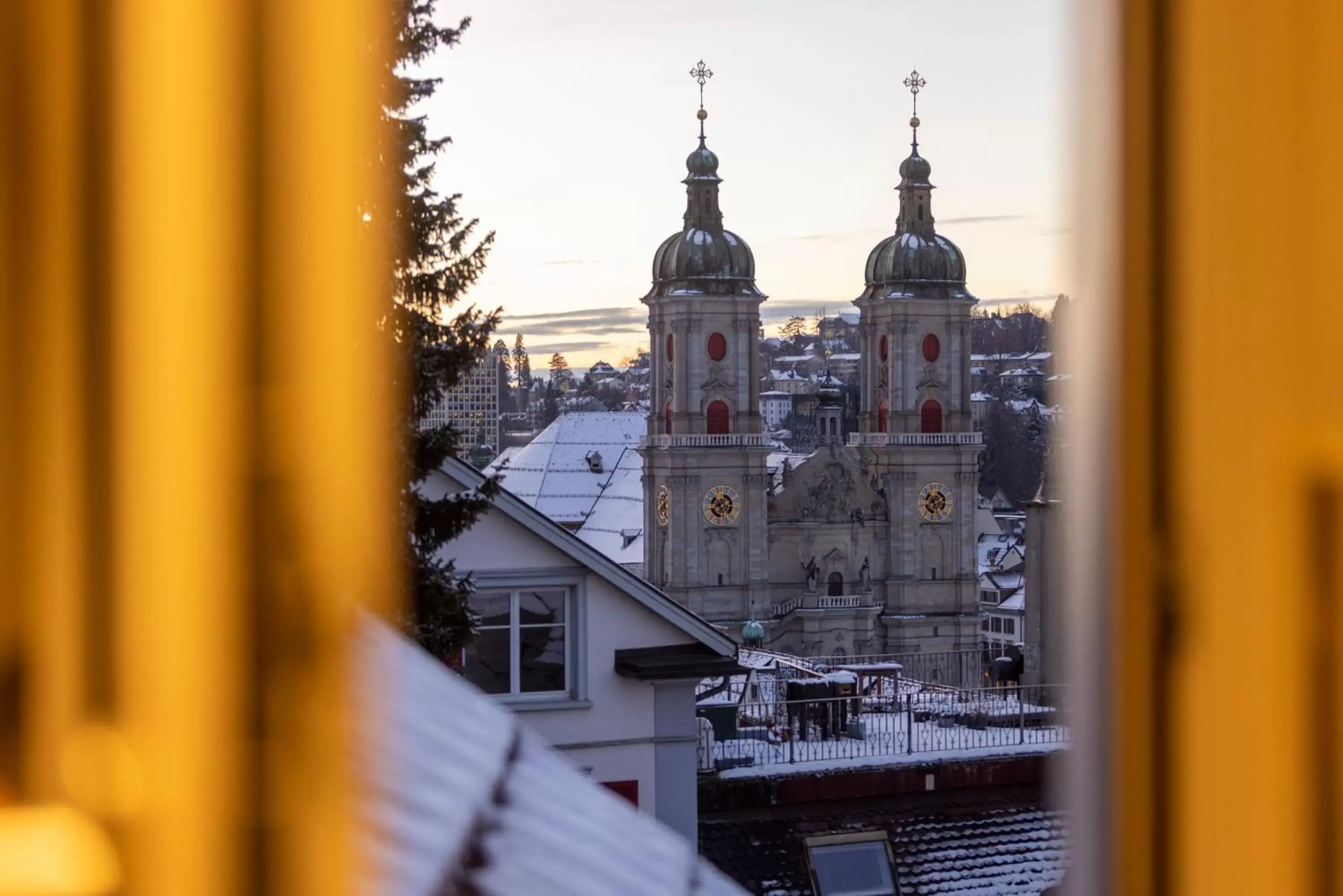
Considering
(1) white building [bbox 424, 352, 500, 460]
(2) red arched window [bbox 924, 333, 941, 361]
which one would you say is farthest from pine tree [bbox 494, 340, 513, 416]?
(2) red arched window [bbox 924, 333, 941, 361]

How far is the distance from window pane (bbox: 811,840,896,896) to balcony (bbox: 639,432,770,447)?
24.6 m

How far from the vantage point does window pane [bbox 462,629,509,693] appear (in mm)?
4469

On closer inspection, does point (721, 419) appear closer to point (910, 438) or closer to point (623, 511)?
point (623, 511)

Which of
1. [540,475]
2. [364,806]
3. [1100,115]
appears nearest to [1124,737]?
[1100,115]

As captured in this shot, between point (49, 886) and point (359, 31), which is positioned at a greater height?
point (359, 31)

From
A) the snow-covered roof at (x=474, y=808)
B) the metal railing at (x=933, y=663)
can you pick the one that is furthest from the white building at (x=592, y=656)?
the metal railing at (x=933, y=663)

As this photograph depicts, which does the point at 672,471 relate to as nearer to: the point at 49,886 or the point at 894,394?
the point at 894,394

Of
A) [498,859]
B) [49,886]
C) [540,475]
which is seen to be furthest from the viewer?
[540,475]

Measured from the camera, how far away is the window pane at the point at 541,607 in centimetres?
465

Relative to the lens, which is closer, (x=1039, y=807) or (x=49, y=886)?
(x=49, y=886)

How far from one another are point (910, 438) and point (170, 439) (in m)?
31.3

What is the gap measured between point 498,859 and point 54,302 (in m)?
0.43

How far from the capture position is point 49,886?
0.53 meters

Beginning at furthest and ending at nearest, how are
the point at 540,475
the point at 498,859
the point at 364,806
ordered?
the point at 540,475 < the point at 498,859 < the point at 364,806
